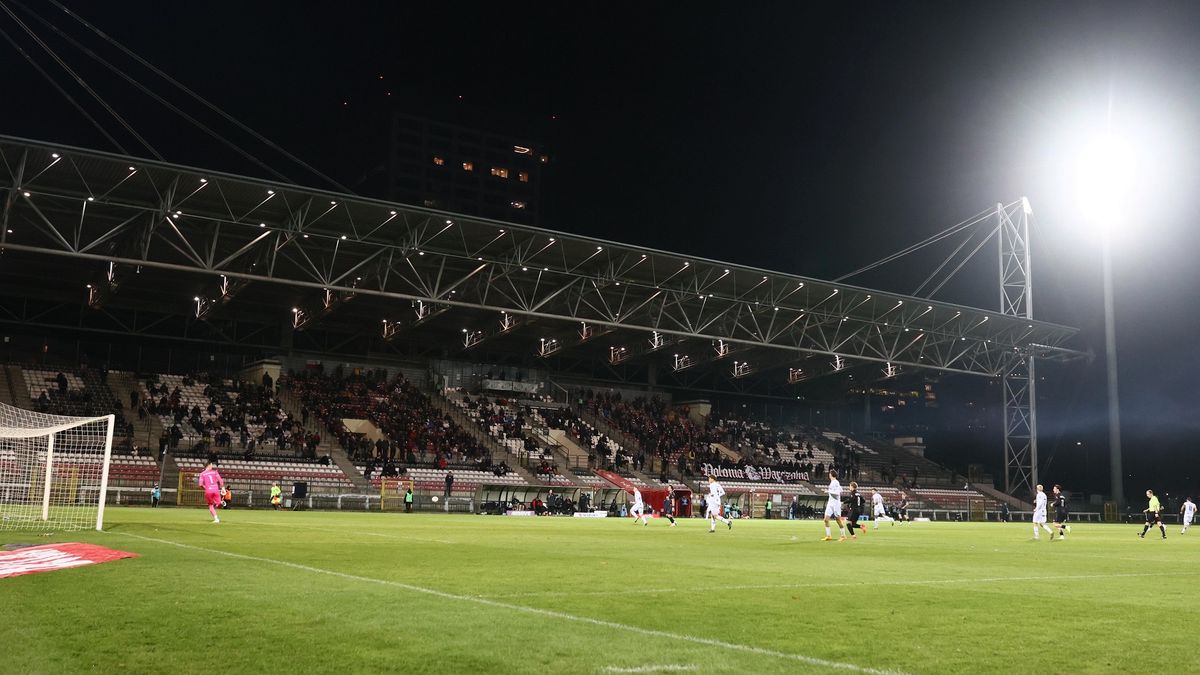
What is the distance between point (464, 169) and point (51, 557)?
110748mm

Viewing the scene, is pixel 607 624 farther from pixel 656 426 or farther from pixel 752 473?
pixel 656 426

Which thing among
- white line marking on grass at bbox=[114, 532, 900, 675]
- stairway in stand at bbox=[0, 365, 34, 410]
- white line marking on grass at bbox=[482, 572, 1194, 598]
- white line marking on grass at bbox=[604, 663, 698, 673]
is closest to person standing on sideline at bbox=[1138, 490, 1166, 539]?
white line marking on grass at bbox=[482, 572, 1194, 598]

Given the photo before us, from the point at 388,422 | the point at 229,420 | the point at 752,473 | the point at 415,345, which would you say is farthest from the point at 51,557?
the point at 752,473

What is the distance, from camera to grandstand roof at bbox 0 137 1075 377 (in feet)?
120

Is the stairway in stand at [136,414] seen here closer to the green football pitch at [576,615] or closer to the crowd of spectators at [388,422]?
the crowd of spectators at [388,422]

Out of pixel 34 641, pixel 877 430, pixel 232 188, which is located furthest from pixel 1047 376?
pixel 34 641

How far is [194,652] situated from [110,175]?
33.4m

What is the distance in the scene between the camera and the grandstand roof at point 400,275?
1442 inches

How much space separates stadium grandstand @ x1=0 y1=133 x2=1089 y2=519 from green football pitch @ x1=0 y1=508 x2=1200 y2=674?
25.5 metres

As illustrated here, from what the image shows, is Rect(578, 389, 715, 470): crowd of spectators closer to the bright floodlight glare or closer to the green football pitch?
the bright floodlight glare

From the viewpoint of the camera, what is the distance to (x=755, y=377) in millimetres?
76875

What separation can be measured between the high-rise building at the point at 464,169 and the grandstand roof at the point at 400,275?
187 ft

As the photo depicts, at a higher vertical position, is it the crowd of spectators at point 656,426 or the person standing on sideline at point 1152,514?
the crowd of spectators at point 656,426

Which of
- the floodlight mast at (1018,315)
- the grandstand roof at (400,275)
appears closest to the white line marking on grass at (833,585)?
the grandstand roof at (400,275)
